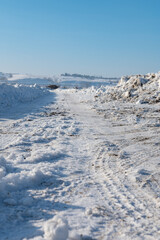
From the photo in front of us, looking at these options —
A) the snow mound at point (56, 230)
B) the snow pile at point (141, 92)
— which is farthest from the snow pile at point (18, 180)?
the snow pile at point (141, 92)

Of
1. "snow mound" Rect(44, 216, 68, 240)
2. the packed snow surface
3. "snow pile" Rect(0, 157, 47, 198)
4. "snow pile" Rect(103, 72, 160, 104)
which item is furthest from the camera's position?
"snow pile" Rect(103, 72, 160, 104)

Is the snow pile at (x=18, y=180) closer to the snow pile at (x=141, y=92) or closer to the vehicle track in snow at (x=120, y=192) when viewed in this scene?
the vehicle track in snow at (x=120, y=192)

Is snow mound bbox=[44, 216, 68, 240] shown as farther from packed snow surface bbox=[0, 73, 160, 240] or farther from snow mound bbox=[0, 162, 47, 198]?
snow mound bbox=[0, 162, 47, 198]

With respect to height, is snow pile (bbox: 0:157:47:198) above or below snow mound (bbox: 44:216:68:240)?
below

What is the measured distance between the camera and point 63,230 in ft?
7.40

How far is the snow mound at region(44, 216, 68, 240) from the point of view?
223 cm

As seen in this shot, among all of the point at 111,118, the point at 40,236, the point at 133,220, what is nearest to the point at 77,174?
the point at 133,220

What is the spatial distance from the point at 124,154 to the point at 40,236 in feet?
11.3

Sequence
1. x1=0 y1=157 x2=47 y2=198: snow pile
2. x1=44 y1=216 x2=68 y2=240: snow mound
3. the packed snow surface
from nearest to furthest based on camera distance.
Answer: x1=44 y1=216 x2=68 y2=240: snow mound → the packed snow surface → x1=0 y1=157 x2=47 y2=198: snow pile

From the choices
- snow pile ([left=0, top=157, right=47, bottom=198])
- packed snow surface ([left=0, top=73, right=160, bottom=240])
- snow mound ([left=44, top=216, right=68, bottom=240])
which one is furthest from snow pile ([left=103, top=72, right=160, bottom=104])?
snow mound ([left=44, top=216, right=68, bottom=240])

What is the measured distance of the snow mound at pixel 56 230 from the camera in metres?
2.23

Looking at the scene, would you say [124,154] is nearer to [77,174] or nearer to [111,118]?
[77,174]

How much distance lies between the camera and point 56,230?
7.38 feet

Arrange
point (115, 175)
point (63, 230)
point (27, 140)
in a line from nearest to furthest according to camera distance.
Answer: point (63, 230) → point (115, 175) → point (27, 140)
